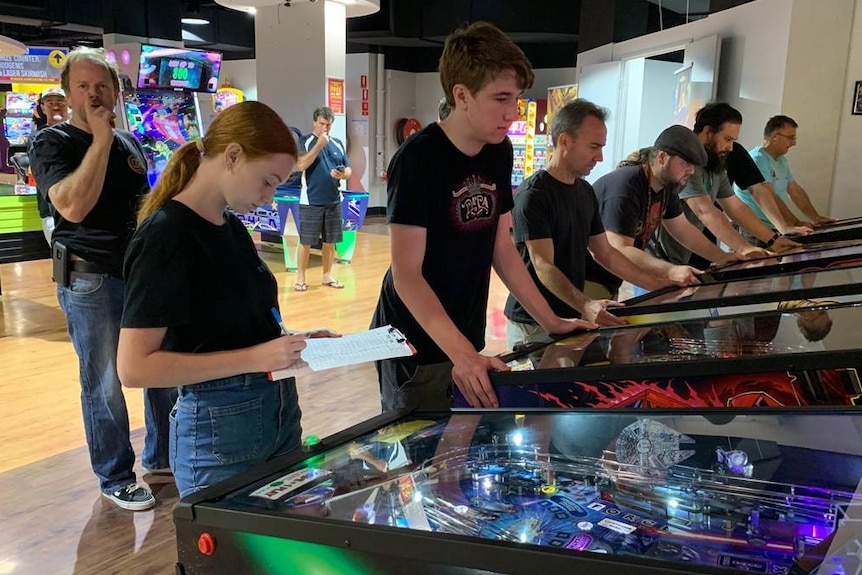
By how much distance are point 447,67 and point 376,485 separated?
972mm

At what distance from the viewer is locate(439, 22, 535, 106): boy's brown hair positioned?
5.09ft

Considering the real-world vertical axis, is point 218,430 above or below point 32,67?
below

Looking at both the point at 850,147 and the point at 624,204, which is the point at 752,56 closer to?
the point at 850,147

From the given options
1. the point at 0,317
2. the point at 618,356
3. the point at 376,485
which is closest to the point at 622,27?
the point at 0,317

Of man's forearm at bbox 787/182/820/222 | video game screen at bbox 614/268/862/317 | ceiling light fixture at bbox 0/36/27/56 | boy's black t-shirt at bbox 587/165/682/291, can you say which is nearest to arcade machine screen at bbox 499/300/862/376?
video game screen at bbox 614/268/862/317

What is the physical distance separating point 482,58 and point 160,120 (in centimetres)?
695

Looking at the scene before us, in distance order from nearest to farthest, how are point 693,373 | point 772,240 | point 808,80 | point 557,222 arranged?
point 693,373
point 557,222
point 772,240
point 808,80

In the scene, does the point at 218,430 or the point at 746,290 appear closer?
the point at 218,430

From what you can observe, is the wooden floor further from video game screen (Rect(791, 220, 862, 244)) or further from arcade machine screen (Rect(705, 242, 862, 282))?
video game screen (Rect(791, 220, 862, 244))

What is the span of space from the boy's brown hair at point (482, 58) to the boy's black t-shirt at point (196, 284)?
60cm

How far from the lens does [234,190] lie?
1.41 m

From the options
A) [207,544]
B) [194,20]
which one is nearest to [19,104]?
[194,20]

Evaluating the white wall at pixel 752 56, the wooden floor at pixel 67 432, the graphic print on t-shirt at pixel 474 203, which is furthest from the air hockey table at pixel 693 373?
the white wall at pixel 752 56

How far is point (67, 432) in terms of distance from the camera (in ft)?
10.9
